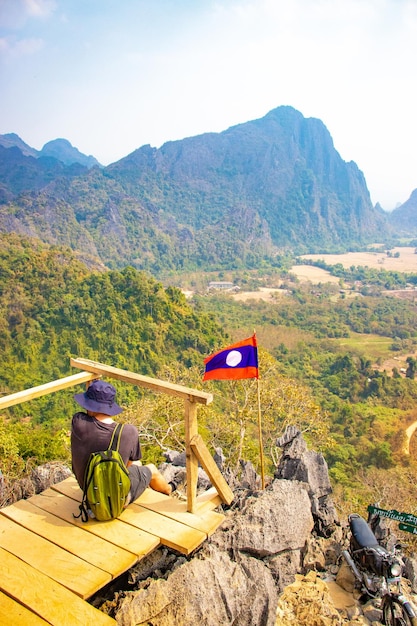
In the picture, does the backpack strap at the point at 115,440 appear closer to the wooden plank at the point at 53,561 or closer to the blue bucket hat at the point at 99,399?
the blue bucket hat at the point at 99,399

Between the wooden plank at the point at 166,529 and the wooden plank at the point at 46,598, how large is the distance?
0.70m

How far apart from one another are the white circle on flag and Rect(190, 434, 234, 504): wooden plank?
1.54 meters

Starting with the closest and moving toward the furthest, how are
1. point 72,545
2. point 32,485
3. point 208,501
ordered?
point 72,545 → point 208,501 → point 32,485

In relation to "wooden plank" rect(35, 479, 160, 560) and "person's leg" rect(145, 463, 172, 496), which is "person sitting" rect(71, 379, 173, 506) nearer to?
"wooden plank" rect(35, 479, 160, 560)

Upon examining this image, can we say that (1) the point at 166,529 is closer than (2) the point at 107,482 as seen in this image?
No

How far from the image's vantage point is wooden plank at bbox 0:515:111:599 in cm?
263

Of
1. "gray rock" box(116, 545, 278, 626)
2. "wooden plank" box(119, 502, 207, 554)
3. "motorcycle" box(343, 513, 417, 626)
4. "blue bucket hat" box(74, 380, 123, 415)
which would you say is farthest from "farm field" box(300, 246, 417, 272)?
"blue bucket hat" box(74, 380, 123, 415)

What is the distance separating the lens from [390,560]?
139 inches

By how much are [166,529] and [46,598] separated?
0.92 m

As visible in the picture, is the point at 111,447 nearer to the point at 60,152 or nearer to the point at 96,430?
the point at 96,430

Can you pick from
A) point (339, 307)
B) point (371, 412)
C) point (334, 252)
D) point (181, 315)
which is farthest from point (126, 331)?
point (334, 252)

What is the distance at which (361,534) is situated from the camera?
386 cm

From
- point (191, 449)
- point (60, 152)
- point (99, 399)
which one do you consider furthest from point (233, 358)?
point (60, 152)

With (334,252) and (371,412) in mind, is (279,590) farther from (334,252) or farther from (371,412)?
(334,252)
